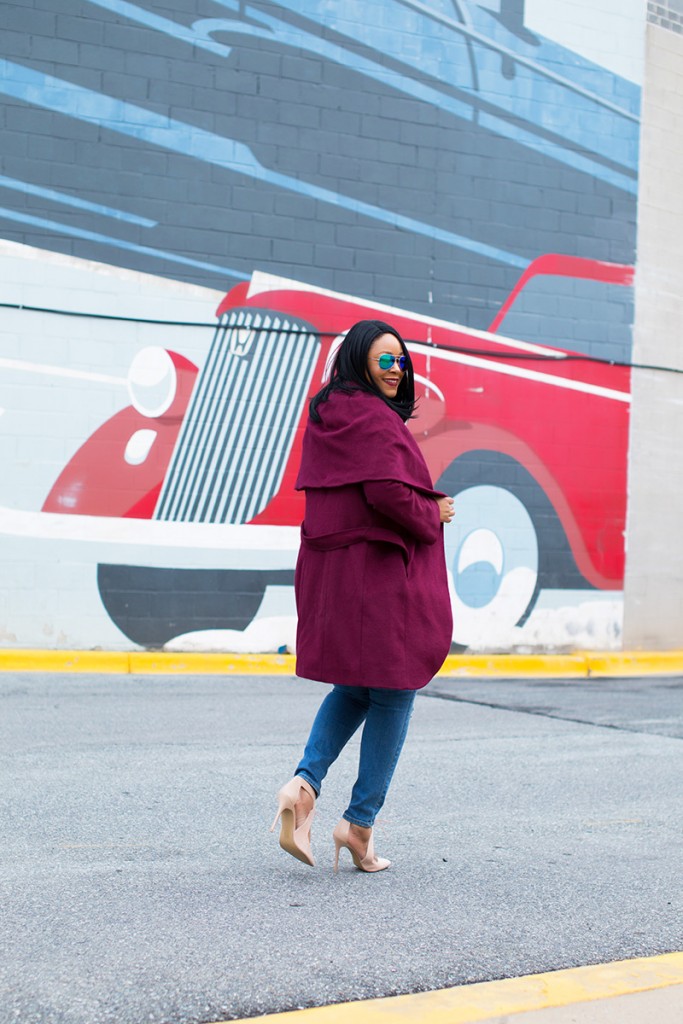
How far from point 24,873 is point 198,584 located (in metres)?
7.04

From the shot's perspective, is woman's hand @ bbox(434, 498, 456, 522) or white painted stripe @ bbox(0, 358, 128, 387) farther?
white painted stripe @ bbox(0, 358, 128, 387)

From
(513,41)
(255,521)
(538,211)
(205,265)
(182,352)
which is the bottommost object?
(255,521)

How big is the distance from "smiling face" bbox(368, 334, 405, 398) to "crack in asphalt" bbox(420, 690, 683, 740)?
13.9 ft

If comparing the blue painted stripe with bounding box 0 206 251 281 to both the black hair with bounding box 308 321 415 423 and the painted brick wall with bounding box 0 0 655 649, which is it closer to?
the painted brick wall with bounding box 0 0 655 649

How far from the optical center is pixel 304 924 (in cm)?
327

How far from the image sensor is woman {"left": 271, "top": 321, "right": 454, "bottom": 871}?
3561 millimetres

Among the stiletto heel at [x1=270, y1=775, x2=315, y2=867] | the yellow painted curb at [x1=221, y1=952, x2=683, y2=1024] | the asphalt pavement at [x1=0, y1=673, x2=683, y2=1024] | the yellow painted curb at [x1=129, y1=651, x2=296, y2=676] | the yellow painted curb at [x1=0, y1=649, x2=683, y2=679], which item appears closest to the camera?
the yellow painted curb at [x1=221, y1=952, x2=683, y2=1024]

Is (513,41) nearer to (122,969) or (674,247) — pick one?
(674,247)

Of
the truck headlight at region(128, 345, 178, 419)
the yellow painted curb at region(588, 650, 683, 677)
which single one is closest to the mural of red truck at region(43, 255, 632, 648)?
the truck headlight at region(128, 345, 178, 419)

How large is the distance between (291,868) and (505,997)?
1.26 metres

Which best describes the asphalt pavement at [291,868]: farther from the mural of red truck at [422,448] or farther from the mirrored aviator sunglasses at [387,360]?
the mural of red truck at [422,448]

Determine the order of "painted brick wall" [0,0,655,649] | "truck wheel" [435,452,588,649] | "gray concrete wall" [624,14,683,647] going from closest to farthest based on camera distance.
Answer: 1. "painted brick wall" [0,0,655,649]
2. "truck wheel" [435,452,588,649]
3. "gray concrete wall" [624,14,683,647]

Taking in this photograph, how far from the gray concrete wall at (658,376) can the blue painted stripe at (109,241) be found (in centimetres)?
450

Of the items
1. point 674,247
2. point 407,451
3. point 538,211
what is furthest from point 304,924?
point 674,247
